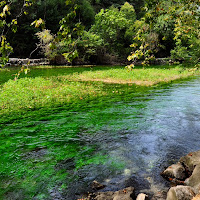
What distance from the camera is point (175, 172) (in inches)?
205

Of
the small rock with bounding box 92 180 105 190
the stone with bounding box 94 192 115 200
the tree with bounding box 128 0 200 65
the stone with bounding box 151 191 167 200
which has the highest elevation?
the tree with bounding box 128 0 200 65

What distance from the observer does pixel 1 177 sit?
17.0ft

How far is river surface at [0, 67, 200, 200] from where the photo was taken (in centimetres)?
501

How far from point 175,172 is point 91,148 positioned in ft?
8.91

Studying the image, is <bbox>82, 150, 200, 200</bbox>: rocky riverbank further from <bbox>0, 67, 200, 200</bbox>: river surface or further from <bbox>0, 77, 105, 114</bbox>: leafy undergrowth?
<bbox>0, 77, 105, 114</bbox>: leafy undergrowth

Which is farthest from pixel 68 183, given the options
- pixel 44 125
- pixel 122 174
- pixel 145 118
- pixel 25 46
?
pixel 25 46

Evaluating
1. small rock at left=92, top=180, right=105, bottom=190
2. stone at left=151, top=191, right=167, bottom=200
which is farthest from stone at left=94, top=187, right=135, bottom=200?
stone at left=151, top=191, right=167, bottom=200

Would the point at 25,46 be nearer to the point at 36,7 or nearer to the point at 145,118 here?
the point at 36,7

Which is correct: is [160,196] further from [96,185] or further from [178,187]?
[96,185]

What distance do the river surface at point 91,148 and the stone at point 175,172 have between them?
0.21 meters

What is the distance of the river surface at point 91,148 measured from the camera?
5008 mm

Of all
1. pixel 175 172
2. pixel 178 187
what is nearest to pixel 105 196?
pixel 178 187

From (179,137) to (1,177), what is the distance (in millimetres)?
6000

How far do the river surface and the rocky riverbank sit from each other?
265mm
